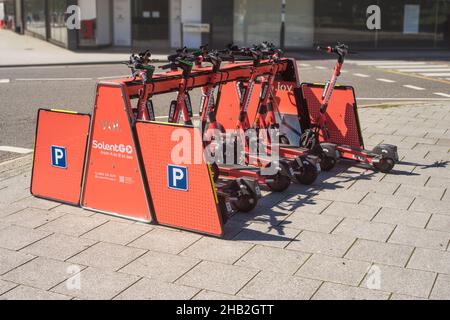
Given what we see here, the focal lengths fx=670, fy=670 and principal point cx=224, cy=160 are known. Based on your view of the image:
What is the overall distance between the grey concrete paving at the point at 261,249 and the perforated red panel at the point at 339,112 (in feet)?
3.54

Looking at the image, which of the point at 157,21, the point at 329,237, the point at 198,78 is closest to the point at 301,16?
the point at 157,21

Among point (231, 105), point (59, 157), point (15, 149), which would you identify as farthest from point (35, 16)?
point (59, 157)

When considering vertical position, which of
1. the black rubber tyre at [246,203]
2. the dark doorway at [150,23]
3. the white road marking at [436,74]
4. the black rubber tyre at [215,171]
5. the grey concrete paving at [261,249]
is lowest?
the grey concrete paving at [261,249]

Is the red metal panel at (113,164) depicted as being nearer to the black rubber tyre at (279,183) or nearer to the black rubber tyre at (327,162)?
the black rubber tyre at (279,183)

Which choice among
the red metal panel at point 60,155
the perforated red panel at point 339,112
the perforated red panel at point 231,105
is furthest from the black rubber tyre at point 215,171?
the perforated red panel at point 339,112

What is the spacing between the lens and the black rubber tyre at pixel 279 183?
7562mm

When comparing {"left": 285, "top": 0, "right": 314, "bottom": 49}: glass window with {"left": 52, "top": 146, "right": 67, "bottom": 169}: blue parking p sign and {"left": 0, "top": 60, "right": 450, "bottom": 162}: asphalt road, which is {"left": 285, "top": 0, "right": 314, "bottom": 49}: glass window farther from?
{"left": 52, "top": 146, "right": 67, "bottom": 169}: blue parking p sign

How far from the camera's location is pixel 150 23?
88.7 ft

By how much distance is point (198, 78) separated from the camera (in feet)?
25.2

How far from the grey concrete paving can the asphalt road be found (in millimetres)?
3599

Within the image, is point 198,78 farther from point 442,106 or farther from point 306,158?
point 442,106

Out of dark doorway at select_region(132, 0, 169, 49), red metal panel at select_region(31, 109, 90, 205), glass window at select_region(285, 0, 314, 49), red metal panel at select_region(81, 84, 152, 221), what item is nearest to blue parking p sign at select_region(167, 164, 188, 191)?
red metal panel at select_region(81, 84, 152, 221)

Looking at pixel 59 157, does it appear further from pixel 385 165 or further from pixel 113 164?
pixel 385 165

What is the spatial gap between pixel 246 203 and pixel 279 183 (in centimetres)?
87
